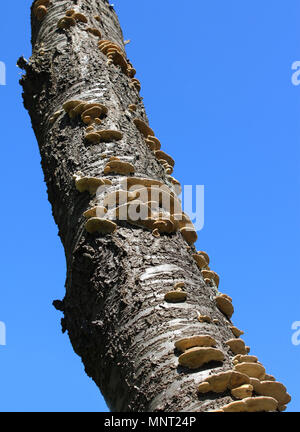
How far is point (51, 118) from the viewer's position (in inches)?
120

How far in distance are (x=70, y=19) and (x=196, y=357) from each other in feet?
8.63

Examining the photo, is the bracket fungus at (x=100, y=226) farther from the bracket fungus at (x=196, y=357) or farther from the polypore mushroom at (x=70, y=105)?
the polypore mushroom at (x=70, y=105)

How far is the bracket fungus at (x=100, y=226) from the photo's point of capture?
2.32m

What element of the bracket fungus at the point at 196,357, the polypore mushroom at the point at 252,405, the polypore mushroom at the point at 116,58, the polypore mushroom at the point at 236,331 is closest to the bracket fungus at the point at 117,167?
the polypore mushroom at the point at 236,331

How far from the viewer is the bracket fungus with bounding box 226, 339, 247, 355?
7.02 feet

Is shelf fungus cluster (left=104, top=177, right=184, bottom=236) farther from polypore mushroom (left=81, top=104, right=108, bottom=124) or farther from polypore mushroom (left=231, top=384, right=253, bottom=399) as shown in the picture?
polypore mushroom (left=231, top=384, right=253, bottom=399)

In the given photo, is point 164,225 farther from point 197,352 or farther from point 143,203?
point 197,352

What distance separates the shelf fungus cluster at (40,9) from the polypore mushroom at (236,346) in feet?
9.50

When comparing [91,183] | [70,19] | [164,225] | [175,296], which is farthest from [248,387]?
[70,19]
